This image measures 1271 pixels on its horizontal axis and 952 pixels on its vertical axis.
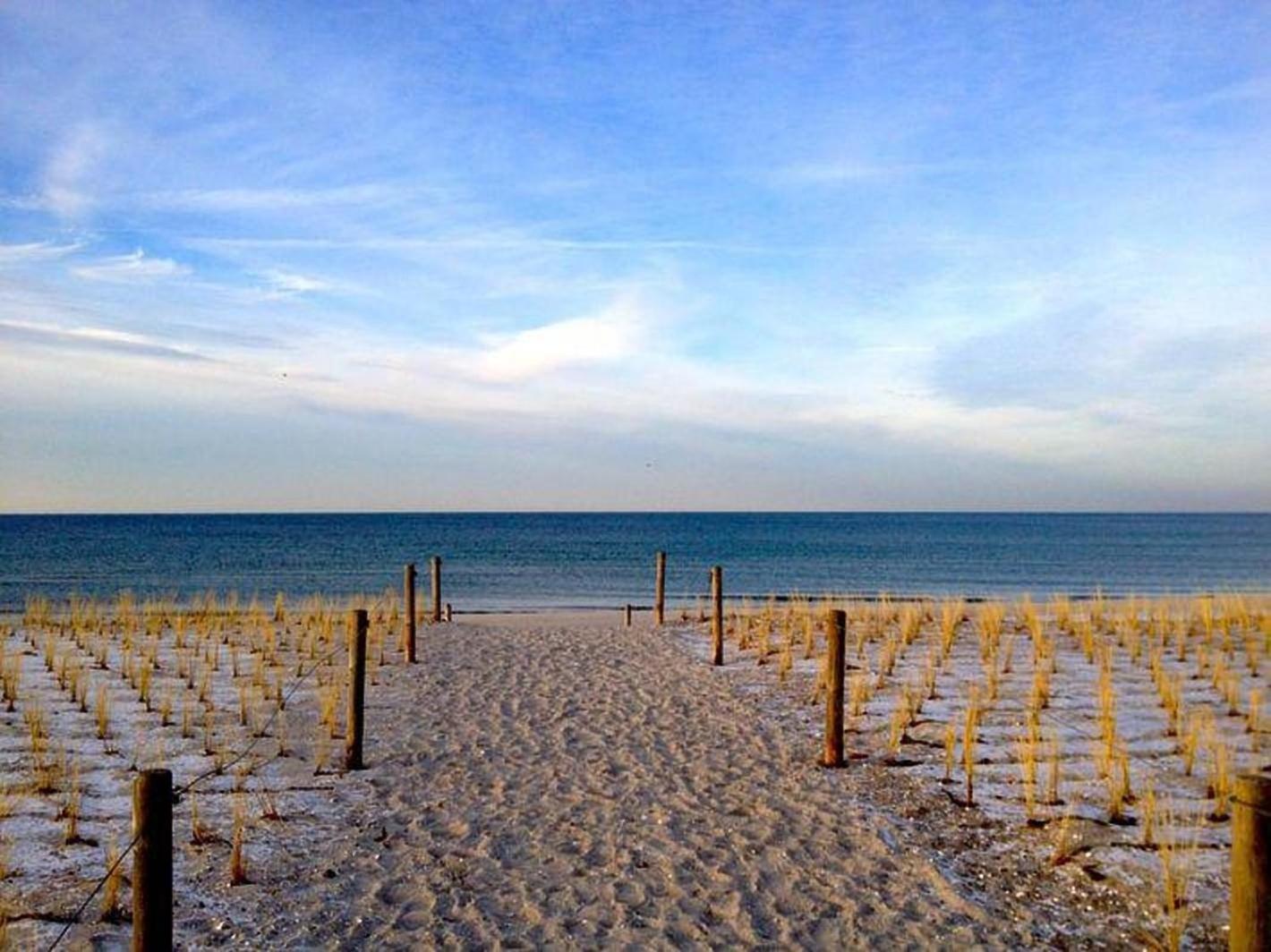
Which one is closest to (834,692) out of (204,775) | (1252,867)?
(204,775)

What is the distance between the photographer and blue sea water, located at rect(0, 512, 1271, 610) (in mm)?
38500

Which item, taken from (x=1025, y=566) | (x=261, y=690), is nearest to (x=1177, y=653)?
(x=261, y=690)

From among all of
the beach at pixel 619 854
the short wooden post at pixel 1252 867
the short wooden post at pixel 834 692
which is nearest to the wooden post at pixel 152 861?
the beach at pixel 619 854

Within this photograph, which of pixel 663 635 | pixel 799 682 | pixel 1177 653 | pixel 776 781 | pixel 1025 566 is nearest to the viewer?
pixel 776 781

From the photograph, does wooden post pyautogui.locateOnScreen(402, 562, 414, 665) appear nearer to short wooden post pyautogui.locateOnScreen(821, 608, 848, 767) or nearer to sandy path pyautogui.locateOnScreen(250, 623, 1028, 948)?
sandy path pyautogui.locateOnScreen(250, 623, 1028, 948)

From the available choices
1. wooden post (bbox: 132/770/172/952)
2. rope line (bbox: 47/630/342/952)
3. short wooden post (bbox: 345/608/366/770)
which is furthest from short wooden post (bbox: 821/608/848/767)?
wooden post (bbox: 132/770/172/952)

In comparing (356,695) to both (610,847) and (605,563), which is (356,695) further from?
(605,563)

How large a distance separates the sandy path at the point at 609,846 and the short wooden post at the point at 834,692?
241mm

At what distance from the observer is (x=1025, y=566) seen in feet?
168

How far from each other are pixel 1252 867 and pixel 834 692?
5320 millimetres

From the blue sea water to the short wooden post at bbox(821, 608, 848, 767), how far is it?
21.3 meters

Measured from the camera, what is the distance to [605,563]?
53750mm

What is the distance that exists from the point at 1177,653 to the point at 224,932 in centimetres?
1221

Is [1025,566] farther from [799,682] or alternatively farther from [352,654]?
[352,654]
